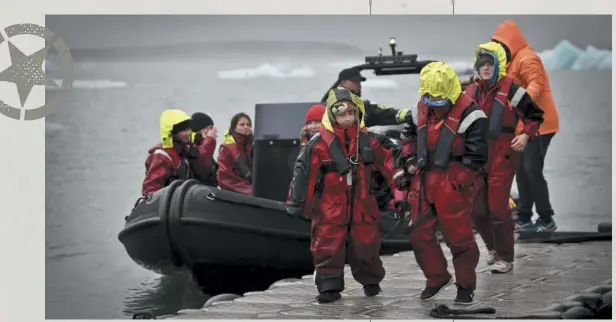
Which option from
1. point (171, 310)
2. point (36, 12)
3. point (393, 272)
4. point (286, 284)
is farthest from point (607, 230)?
point (36, 12)

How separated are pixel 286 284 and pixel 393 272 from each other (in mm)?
603

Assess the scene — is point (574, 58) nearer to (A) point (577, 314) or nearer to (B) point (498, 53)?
(B) point (498, 53)

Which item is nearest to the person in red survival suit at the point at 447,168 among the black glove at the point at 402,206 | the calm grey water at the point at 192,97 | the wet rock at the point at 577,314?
the black glove at the point at 402,206

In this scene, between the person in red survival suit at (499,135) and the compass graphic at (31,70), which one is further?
the compass graphic at (31,70)

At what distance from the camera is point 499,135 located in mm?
7676

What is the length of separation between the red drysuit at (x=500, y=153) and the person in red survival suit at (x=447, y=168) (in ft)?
1.78

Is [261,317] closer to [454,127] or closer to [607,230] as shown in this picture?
[454,127]

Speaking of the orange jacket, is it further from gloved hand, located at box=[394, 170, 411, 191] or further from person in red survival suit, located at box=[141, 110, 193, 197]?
person in red survival suit, located at box=[141, 110, 193, 197]

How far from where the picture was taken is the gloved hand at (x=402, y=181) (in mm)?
7188

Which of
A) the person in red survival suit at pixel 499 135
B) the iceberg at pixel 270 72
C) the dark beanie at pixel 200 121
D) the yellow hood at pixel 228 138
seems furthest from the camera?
the yellow hood at pixel 228 138

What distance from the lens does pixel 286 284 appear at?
7715mm

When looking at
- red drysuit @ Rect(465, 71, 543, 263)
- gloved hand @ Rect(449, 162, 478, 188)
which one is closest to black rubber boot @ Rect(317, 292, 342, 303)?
gloved hand @ Rect(449, 162, 478, 188)

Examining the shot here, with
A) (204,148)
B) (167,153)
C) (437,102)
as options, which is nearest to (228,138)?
(204,148)

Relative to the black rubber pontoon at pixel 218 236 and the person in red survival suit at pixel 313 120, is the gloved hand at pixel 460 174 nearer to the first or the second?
the person in red survival suit at pixel 313 120
